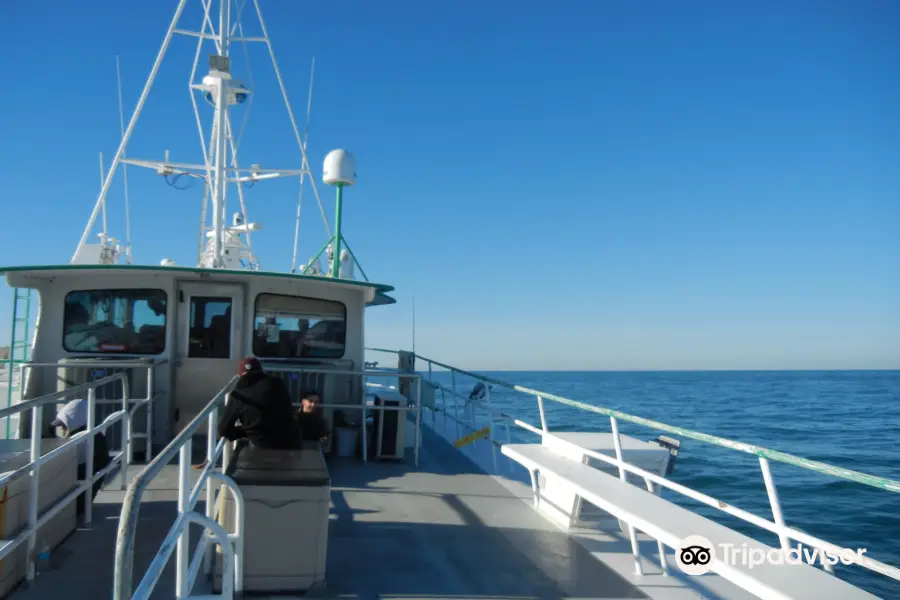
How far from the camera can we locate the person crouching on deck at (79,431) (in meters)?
5.21

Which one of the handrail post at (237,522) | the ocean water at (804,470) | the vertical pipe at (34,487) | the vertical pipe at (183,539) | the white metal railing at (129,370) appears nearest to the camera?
the vertical pipe at (183,539)

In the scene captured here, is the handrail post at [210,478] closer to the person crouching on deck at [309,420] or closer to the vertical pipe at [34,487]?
the vertical pipe at [34,487]

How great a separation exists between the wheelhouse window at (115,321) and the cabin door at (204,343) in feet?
0.84

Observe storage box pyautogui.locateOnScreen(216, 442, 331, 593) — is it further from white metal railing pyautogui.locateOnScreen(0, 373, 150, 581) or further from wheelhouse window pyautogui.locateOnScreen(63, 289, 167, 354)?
wheelhouse window pyautogui.locateOnScreen(63, 289, 167, 354)

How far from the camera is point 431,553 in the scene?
468 cm

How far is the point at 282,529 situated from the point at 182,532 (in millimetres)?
1358

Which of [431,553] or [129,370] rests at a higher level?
[129,370]

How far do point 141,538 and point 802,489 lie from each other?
35.2 feet

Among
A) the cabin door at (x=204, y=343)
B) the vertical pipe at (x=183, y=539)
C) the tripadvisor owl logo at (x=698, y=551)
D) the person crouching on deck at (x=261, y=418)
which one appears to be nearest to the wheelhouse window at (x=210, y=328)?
the cabin door at (x=204, y=343)

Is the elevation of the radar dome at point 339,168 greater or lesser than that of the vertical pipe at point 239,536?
greater

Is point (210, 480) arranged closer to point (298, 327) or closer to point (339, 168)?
point (298, 327)

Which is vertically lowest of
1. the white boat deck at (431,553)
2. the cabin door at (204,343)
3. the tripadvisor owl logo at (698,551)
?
the white boat deck at (431,553)

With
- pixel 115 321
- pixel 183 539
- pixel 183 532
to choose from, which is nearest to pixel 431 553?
pixel 183 539

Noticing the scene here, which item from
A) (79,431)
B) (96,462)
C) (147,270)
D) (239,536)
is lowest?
(239,536)
